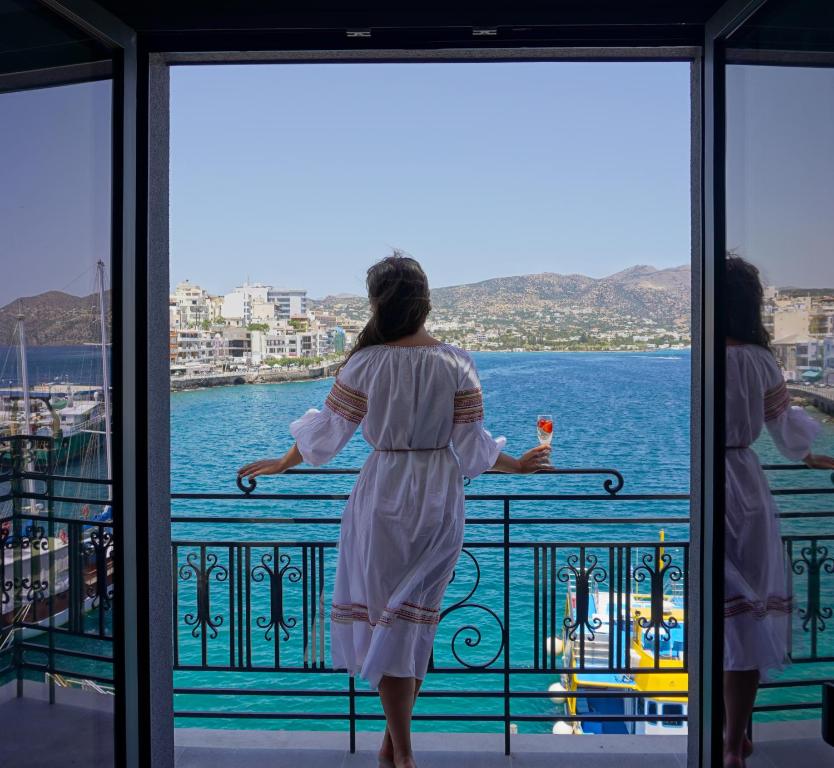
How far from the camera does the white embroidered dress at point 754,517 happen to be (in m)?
1.58

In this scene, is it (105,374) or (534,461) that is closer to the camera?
(105,374)

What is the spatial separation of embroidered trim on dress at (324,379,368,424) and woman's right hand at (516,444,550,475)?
20.6 inches

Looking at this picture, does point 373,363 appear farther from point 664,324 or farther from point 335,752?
point 664,324

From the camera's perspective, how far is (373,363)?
7.18 feet

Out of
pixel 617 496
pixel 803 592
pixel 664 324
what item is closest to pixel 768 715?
pixel 803 592

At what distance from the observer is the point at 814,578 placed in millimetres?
1417

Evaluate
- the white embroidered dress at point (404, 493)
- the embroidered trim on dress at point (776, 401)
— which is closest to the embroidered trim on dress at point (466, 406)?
the white embroidered dress at point (404, 493)

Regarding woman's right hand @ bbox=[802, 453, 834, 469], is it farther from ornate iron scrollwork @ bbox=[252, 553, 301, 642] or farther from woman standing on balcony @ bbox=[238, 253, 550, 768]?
ornate iron scrollwork @ bbox=[252, 553, 301, 642]

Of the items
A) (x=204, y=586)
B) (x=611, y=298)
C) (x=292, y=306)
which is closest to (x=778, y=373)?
(x=204, y=586)

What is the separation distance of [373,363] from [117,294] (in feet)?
2.42

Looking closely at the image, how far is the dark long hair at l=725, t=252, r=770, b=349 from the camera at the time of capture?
5.68 ft

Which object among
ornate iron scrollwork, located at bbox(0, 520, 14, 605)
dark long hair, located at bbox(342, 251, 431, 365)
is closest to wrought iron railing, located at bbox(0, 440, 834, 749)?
ornate iron scrollwork, located at bbox(0, 520, 14, 605)

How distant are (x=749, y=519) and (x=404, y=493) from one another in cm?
92

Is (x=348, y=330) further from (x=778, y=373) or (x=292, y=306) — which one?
(x=778, y=373)
